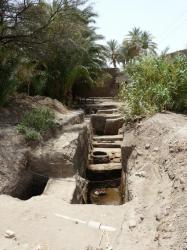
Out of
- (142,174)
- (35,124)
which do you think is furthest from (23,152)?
(142,174)

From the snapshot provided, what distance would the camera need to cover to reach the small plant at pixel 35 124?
338 inches

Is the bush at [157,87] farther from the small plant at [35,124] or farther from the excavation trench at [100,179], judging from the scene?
the small plant at [35,124]

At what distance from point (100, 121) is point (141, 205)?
11.4m

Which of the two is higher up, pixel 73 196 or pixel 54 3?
pixel 54 3

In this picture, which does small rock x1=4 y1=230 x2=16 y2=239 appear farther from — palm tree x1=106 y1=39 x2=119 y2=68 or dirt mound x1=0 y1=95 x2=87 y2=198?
palm tree x1=106 y1=39 x2=119 y2=68

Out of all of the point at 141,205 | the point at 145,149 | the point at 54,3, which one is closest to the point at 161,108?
the point at 145,149

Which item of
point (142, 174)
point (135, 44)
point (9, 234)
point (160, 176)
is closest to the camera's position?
point (9, 234)

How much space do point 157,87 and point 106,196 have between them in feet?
11.1

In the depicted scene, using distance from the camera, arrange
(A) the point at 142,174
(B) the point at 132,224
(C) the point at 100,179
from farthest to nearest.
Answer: (C) the point at 100,179, (A) the point at 142,174, (B) the point at 132,224

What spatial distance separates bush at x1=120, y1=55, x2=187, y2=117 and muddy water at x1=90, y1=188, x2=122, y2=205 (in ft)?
7.62

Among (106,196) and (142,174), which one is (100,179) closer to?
(106,196)

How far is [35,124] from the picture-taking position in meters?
9.41

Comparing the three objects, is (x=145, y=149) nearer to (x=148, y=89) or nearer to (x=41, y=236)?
(x=148, y=89)

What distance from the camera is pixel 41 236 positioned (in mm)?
4387
